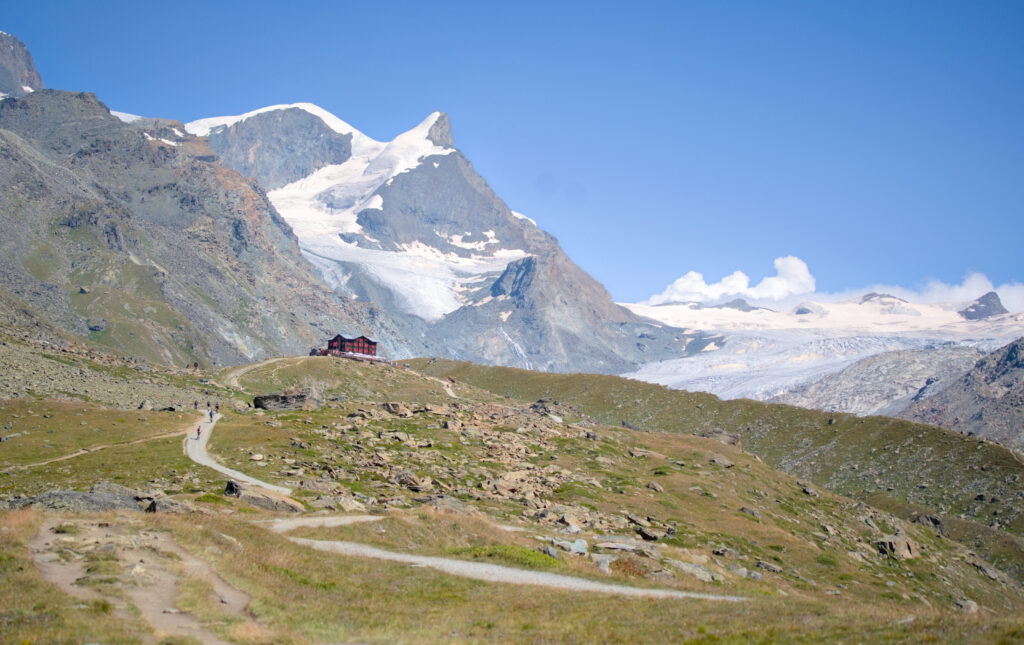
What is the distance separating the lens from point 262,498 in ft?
147

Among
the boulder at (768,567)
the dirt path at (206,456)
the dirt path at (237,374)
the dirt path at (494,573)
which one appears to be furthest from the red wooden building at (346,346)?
the dirt path at (494,573)

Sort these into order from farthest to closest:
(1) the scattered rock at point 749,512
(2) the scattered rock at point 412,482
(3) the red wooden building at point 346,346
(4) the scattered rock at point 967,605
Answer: (3) the red wooden building at point 346,346 → (1) the scattered rock at point 749,512 → (2) the scattered rock at point 412,482 → (4) the scattered rock at point 967,605

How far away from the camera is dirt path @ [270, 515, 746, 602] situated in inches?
1238

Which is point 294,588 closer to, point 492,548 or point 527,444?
point 492,548

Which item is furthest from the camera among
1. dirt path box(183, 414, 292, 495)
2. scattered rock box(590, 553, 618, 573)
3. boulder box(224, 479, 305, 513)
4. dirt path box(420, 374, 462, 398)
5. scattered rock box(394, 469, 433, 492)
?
dirt path box(420, 374, 462, 398)

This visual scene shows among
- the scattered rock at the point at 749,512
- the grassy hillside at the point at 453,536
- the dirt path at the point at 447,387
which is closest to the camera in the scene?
the grassy hillside at the point at 453,536

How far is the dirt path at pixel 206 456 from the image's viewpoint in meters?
53.9

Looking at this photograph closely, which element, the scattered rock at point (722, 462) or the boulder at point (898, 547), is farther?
the scattered rock at point (722, 462)

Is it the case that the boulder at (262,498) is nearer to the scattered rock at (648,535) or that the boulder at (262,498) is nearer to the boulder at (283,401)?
the scattered rock at (648,535)

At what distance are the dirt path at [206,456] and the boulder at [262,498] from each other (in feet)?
13.5

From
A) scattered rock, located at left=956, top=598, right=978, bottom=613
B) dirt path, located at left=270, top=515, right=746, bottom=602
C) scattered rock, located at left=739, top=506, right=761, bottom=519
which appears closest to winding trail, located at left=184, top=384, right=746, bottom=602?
dirt path, located at left=270, top=515, right=746, bottom=602

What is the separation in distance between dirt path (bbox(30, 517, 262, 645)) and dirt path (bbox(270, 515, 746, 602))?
8623mm

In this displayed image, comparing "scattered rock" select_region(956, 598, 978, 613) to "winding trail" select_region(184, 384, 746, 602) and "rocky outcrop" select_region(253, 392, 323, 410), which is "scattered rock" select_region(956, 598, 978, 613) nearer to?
"winding trail" select_region(184, 384, 746, 602)

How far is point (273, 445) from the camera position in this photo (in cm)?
6806
